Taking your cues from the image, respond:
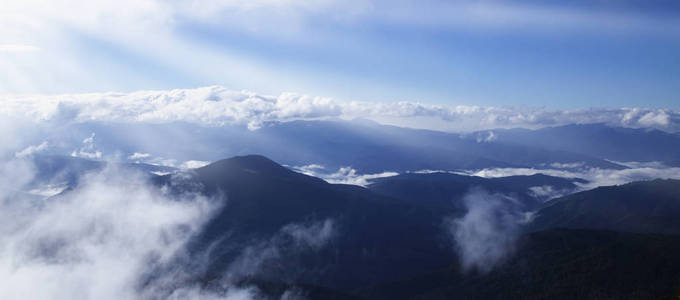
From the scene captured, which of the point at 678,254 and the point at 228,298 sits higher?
the point at 678,254

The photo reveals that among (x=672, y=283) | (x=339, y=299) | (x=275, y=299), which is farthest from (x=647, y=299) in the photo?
(x=275, y=299)

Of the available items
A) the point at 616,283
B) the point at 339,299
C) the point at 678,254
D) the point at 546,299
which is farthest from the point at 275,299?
the point at 678,254

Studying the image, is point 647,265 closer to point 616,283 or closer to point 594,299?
point 616,283

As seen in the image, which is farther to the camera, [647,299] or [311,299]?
[311,299]

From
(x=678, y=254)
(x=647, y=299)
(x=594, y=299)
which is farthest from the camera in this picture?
(x=678, y=254)

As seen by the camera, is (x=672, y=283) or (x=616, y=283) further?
(x=616, y=283)

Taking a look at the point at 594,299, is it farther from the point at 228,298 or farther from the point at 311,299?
the point at 228,298

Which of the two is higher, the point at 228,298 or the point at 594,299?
the point at 594,299

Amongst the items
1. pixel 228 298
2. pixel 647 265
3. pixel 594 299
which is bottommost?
pixel 228 298

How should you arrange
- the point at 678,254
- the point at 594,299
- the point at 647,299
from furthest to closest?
the point at 678,254
the point at 594,299
the point at 647,299
